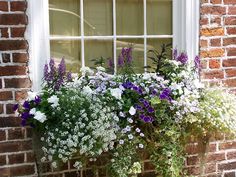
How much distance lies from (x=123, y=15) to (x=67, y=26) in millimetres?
471

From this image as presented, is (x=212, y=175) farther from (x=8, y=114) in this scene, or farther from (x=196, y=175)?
(x=8, y=114)

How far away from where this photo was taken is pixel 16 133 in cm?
317

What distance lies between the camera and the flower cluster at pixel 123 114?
2.93 meters

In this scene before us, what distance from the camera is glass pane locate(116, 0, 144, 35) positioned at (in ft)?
11.7

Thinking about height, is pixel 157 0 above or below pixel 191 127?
above

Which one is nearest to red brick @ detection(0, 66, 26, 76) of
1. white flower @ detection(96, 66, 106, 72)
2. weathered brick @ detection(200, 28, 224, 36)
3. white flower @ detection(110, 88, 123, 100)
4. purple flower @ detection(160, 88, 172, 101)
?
white flower @ detection(96, 66, 106, 72)

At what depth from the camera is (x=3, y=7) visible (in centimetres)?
307

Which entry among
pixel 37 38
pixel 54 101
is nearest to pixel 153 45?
pixel 37 38

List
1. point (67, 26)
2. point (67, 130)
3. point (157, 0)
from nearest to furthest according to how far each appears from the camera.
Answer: point (67, 130) < point (67, 26) < point (157, 0)

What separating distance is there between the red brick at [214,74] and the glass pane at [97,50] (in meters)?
0.80

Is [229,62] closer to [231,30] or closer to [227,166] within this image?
[231,30]

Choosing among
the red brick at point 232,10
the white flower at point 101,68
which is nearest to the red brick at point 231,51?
the red brick at point 232,10

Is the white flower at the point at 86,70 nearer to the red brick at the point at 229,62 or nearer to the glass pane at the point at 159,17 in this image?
the glass pane at the point at 159,17

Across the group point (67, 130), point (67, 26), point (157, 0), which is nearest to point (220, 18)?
point (157, 0)
